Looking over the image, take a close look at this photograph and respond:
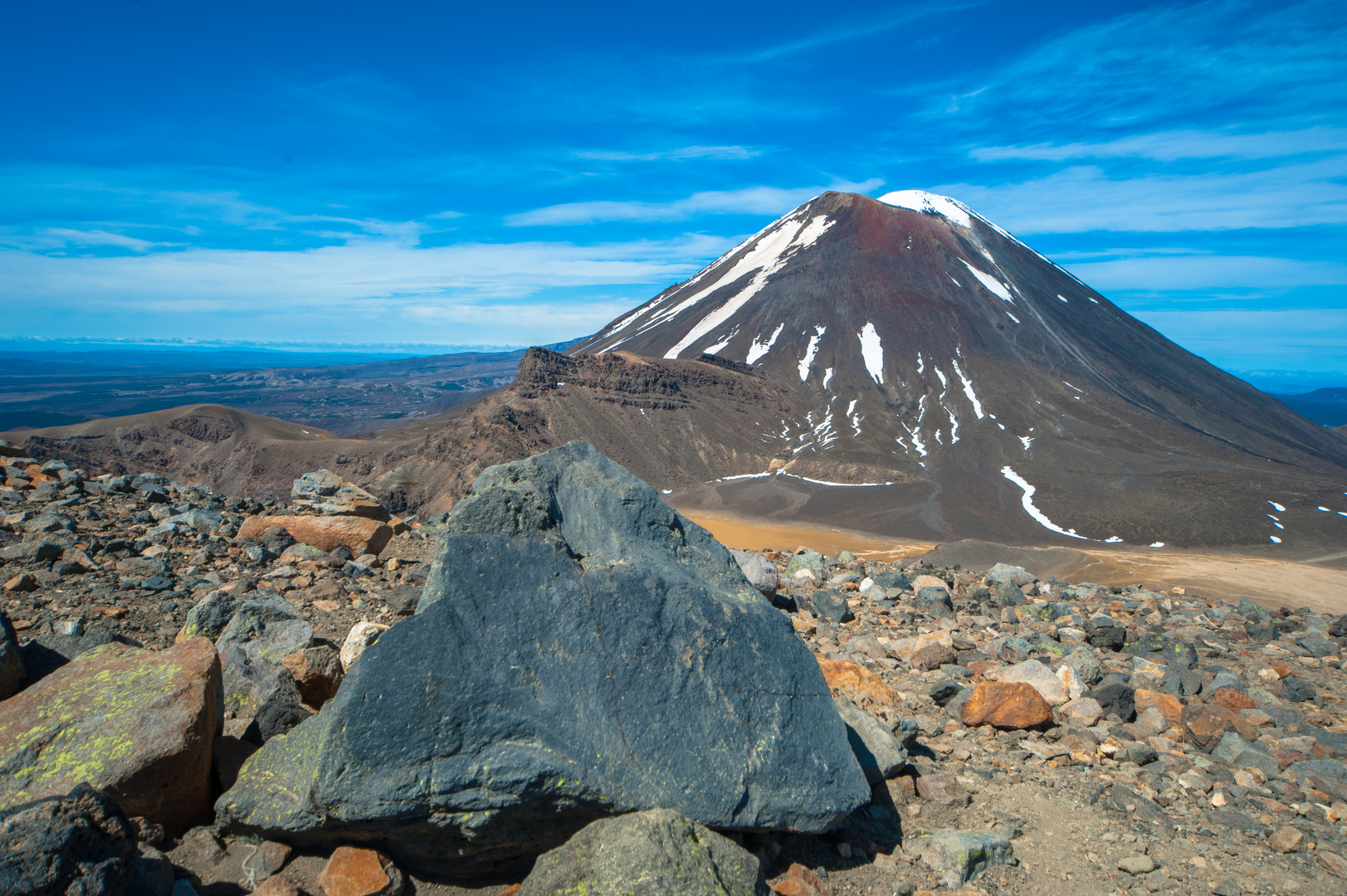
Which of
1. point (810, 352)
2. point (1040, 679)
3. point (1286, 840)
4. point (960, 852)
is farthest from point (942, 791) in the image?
point (810, 352)

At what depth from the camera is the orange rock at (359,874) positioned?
3039 millimetres

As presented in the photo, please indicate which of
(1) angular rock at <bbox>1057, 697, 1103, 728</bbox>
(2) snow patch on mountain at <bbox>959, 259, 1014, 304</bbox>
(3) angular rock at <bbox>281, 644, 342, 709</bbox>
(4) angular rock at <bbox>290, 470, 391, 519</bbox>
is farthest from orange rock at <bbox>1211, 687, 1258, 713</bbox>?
(2) snow patch on mountain at <bbox>959, 259, 1014, 304</bbox>

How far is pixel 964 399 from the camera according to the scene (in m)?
55.9

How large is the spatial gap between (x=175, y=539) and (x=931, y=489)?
3997 cm

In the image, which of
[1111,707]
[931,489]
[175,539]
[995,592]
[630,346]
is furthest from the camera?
[630,346]

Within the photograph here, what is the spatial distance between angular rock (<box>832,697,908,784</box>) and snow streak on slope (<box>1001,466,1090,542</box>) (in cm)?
3481

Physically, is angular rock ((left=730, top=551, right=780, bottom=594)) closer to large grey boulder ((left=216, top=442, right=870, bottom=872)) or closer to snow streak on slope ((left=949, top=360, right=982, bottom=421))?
large grey boulder ((left=216, top=442, right=870, bottom=872))

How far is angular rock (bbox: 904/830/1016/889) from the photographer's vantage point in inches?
146

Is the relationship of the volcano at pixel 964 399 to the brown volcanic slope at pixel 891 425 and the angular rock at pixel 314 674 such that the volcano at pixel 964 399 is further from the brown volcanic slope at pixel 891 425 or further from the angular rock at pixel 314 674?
the angular rock at pixel 314 674

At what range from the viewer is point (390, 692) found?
3.10 metres

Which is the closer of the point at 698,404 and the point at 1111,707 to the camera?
the point at 1111,707

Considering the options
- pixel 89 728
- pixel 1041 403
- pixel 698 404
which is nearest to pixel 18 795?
pixel 89 728

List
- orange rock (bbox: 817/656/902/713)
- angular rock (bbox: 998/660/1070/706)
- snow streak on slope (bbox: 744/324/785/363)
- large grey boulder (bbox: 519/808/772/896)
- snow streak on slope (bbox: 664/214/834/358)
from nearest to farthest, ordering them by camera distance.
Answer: large grey boulder (bbox: 519/808/772/896) < orange rock (bbox: 817/656/902/713) < angular rock (bbox: 998/660/1070/706) < snow streak on slope (bbox: 744/324/785/363) < snow streak on slope (bbox: 664/214/834/358)

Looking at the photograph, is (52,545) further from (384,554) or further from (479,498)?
(479,498)
